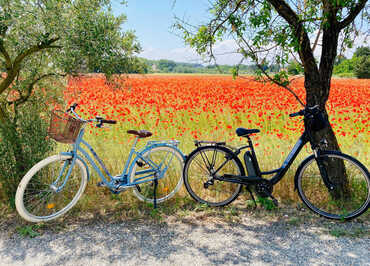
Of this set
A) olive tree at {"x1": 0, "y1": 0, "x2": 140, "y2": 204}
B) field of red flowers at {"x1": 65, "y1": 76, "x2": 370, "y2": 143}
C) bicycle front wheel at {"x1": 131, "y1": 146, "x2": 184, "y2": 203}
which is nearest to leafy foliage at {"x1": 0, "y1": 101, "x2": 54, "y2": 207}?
olive tree at {"x1": 0, "y1": 0, "x2": 140, "y2": 204}

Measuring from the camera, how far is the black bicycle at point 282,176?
3592 mm

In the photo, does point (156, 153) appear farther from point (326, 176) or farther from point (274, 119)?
point (274, 119)

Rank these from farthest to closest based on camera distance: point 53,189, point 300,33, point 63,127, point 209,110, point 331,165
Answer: point 209,110
point 331,165
point 300,33
point 53,189
point 63,127

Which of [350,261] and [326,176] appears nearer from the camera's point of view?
[350,261]

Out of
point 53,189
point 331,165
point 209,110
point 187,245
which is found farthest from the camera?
point 209,110

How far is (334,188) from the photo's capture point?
3.69m

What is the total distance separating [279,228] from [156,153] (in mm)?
1665

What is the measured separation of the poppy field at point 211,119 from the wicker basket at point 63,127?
105cm

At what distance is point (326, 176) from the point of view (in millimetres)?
3551

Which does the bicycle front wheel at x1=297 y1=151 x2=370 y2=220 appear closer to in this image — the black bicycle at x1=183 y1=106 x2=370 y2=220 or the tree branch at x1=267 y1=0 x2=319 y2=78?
the black bicycle at x1=183 y1=106 x2=370 y2=220

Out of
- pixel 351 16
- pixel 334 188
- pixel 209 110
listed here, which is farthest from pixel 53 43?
pixel 209 110

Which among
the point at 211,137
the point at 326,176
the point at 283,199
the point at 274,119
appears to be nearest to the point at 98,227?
the point at 283,199

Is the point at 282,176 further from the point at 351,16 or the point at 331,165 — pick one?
the point at 351,16

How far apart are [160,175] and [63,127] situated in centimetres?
129
